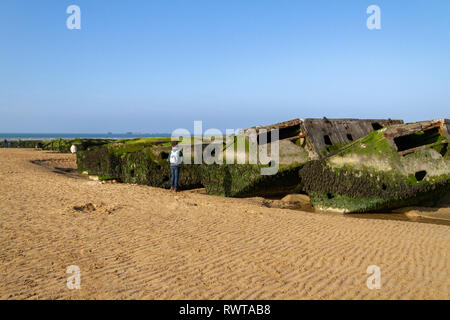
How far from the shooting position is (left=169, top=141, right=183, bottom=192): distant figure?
1243cm

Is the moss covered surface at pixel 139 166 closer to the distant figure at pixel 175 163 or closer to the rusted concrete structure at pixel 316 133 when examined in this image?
the distant figure at pixel 175 163

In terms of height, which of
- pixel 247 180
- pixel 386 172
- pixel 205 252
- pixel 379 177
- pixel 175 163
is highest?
pixel 175 163

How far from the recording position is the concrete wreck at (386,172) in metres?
9.68

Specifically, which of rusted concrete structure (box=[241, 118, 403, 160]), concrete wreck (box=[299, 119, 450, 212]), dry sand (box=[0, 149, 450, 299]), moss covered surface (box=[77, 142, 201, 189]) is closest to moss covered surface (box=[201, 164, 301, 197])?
concrete wreck (box=[299, 119, 450, 212])

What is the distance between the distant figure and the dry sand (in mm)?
3129

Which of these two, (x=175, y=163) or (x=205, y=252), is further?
(x=175, y=163)

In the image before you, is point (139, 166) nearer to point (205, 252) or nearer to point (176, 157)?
point (176, 157)

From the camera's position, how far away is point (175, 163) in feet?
41.0

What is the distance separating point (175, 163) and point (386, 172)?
6.87 m

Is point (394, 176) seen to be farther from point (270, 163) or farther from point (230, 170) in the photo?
point (230, 170)

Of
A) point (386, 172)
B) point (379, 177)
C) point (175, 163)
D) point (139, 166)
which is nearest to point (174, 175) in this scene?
point (175, 163)

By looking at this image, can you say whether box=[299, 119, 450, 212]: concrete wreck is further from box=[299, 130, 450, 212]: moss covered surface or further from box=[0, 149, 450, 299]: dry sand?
box=[0, 149, 450, 299]: dry sand

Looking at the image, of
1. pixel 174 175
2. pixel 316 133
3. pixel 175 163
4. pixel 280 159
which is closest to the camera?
pixel 280 159

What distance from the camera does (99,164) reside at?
53.9 feet
